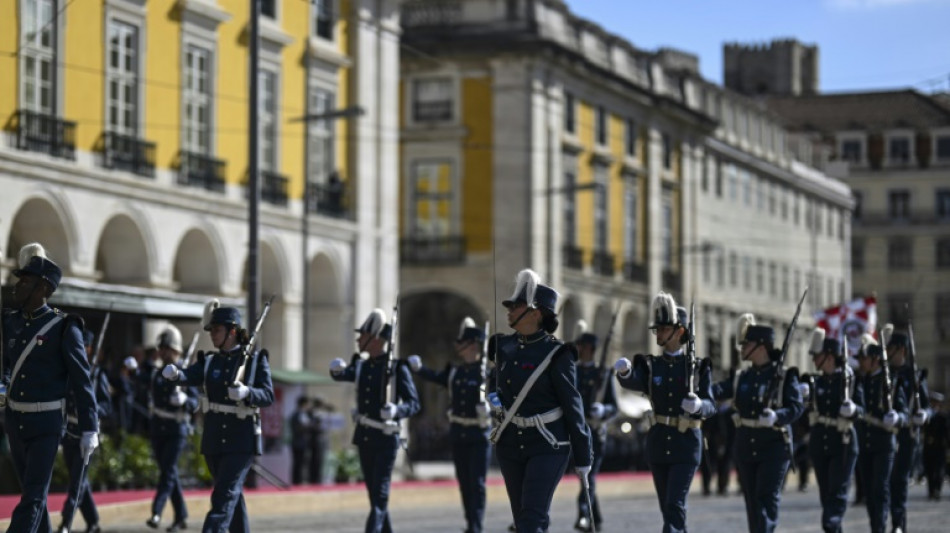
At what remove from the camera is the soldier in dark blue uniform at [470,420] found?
68.7 ft

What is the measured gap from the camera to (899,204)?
10419cm

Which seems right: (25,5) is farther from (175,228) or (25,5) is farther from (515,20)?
(515,20)

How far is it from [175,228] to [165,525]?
17.3 metres

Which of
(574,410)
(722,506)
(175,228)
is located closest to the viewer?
(574,410)

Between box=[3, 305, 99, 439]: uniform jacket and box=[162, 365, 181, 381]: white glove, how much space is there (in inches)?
75.7

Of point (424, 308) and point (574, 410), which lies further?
point (424, 308)

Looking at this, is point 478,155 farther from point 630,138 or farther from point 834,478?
point 834,478

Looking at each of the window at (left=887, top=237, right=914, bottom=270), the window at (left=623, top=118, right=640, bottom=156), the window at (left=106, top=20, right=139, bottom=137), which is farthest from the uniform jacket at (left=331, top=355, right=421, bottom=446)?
the window at (left=887, top=237, right=914, bottom=270)

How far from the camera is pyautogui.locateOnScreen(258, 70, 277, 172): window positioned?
44.5 meters

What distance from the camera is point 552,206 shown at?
61.5 meters

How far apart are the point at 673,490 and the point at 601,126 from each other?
165 ft

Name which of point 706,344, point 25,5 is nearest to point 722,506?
point 25,5

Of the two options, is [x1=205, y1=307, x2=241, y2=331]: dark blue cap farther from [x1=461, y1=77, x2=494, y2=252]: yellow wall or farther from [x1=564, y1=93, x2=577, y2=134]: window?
[x1=564, y1=93, x2=577, y2=134]: window

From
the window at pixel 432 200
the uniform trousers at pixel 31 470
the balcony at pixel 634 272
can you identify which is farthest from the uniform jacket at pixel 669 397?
the balcony at pixel 634 272
